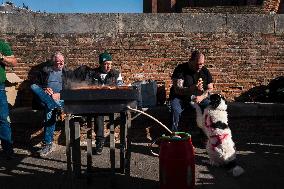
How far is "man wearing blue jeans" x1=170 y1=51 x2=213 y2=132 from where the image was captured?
698cm

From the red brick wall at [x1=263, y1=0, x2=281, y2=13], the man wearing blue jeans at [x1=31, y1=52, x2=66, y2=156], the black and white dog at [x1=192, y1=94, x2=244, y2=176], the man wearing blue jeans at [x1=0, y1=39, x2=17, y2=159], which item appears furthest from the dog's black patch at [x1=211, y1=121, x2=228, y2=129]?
the red brick wall at [x1=263, y1=0, x2=281, y2=13]

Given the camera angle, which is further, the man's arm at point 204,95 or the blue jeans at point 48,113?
the man's arm at point 204,95

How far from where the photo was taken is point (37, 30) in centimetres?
827

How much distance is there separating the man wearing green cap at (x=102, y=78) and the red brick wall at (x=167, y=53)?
4.18ft

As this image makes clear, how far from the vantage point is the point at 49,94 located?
7035 mm

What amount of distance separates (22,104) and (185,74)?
3418 millimetres

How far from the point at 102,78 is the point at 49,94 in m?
0.96

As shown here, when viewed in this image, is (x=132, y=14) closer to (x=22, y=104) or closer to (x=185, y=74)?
(x=185, y=74)

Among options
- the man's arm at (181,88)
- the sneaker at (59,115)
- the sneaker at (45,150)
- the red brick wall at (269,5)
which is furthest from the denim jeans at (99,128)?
the red brick wall at (269,5)

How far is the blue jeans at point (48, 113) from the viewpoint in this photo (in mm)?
6746

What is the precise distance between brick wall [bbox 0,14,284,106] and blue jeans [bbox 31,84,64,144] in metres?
1.42

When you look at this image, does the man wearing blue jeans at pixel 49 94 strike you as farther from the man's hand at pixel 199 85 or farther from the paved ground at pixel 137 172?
the man's hand at pixel 199 85

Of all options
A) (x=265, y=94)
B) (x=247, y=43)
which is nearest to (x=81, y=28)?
(x=247, y=43)

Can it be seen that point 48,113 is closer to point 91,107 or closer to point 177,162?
point 91,107
